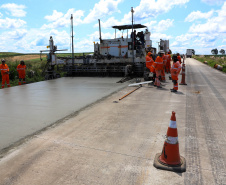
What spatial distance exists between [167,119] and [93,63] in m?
10.6

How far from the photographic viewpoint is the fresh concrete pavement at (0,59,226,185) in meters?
2.72

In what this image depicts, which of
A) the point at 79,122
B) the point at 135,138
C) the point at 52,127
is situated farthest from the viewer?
the point at 79,122

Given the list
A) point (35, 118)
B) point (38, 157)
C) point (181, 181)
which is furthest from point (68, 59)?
point (181, 181)

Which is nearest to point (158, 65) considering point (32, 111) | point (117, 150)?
point (32, 111)

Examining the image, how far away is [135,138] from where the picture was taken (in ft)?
12.8

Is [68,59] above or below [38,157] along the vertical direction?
above

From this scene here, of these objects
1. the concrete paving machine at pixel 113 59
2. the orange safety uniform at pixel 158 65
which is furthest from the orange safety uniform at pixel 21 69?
the orange safety uniform at pixel 158 65

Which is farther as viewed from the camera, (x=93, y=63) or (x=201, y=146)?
(x=93, y=63)

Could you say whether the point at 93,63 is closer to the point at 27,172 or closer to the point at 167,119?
the point at 167,119

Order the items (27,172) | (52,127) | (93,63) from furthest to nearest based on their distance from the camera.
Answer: (93,63)
(52,127)
(27,172)

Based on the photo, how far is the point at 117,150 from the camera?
3.42m

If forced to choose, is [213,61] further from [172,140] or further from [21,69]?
[172,140]

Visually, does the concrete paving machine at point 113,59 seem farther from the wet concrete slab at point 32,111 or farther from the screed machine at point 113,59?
the wet concrete slab at point 32,111

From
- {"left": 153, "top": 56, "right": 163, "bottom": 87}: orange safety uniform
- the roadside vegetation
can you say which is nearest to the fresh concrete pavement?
{"left": 153, "top": 56, "right": 163, "bottom": 87}: orange safety uniform
